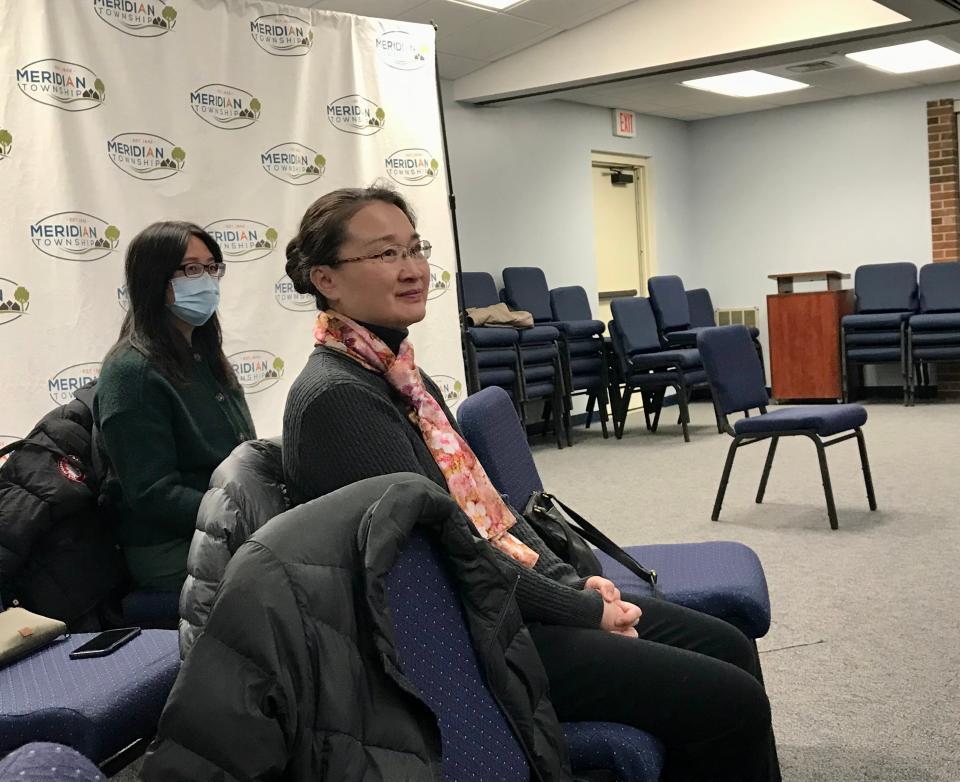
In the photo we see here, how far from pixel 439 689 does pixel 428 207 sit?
322cm

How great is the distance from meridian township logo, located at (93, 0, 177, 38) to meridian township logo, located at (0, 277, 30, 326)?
96 centimetres

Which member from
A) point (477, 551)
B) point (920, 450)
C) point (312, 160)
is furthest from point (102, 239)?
point (920, 450)

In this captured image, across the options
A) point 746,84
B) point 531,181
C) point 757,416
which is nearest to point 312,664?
point 757,416

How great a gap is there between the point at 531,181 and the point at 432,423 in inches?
271

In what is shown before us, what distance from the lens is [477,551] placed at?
4.39ft

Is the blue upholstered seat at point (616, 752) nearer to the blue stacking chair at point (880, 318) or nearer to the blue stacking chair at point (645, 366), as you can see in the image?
the blue stacking chair at point (645, 366)

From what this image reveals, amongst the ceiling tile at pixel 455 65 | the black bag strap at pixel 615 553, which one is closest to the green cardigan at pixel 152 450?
the black bag strap at pixel 615 553

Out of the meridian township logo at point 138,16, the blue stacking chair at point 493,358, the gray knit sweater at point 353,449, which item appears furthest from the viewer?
the blue stacking chair at point 493,358

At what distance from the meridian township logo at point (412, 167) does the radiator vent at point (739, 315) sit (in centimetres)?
621

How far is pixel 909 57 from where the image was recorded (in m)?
7.99

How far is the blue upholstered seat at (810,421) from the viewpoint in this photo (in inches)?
168

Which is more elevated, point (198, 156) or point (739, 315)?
point (198, 156)

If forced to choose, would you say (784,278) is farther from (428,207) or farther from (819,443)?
(428,207)

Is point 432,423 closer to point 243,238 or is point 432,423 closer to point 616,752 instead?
point 616,752
